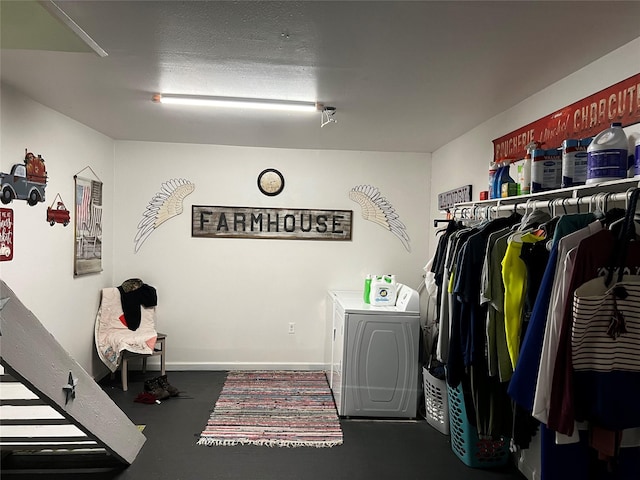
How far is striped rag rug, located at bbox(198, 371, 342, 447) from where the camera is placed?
11.4ft

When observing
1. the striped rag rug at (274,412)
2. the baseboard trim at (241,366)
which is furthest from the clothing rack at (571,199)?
the baseboard trim at (241,366)

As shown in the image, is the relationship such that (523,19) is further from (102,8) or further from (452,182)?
(452,182)

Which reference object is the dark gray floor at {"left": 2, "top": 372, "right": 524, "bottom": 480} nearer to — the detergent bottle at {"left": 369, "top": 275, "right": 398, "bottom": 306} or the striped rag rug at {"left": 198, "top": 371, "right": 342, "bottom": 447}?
the striped rag rug at {"left": 198, "top": 371, "right": 342, "bottom": 447}

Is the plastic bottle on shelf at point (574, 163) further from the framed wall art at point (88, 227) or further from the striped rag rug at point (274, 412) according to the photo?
the framed wall art at point (88, 227)

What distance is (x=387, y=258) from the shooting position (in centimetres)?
527

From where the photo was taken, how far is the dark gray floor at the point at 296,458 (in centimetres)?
298

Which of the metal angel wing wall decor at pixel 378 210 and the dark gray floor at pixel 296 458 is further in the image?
the metal angel wing wall decor at pixel 378 210

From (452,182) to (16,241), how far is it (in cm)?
360

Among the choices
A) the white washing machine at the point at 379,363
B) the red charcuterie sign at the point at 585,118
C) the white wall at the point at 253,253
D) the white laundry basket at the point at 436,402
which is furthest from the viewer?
the white wall at the point at 253,253

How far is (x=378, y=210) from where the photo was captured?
17.2 feet

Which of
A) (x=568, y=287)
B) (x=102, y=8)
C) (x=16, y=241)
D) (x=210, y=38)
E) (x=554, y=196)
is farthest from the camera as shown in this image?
(x=16, y=241)

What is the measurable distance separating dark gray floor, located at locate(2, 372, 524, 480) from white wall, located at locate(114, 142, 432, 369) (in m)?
1.30

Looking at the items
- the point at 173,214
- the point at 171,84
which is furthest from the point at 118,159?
the point at 171,84

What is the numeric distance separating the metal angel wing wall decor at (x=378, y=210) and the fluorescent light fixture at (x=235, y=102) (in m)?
1.96
